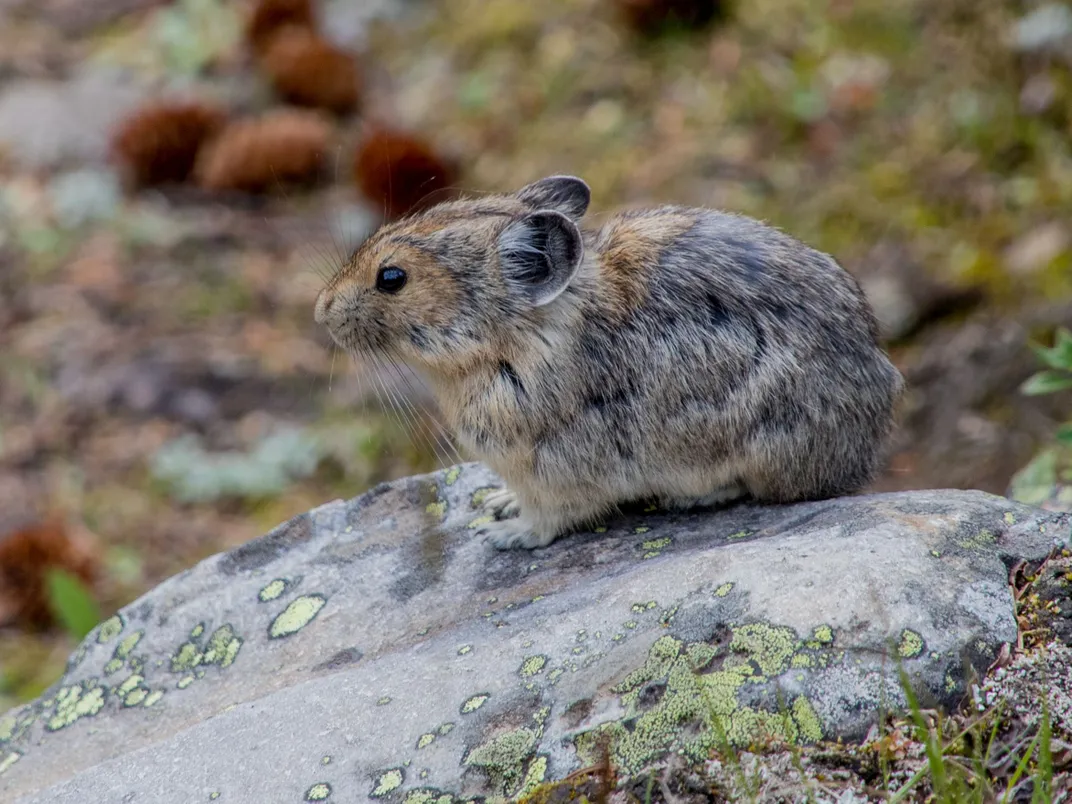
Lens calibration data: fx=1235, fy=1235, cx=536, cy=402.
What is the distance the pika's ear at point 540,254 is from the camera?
17.4 ft

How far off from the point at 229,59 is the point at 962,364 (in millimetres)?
10714

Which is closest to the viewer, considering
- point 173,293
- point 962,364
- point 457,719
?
point 457,719

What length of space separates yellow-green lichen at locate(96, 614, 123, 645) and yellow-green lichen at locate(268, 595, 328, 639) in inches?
35.9

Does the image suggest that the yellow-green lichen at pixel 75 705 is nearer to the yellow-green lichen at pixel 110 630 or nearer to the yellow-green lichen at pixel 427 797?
the yellow-green lichen at pixel 110 630

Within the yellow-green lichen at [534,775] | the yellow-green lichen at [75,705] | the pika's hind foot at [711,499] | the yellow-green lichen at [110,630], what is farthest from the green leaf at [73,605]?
the yellow-green lichen at [534,775]

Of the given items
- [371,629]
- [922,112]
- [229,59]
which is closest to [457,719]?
[371,629]

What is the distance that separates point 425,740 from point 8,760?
2371mm

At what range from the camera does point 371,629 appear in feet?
17.1

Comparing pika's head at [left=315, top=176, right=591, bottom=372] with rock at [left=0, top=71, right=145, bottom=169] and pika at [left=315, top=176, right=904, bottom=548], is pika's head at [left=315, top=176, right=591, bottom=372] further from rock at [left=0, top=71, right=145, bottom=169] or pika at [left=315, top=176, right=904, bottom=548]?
rock at [left=0, top=71, right=145, bottom=169]

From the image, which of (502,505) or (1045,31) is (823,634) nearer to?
(502,505)

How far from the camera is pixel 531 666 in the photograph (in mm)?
4242

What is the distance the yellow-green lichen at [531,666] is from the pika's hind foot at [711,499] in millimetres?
1509

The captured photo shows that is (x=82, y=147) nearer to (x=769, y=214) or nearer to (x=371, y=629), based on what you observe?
(x=769, y=214)

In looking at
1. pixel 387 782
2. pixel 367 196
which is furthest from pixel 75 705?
pixel 367 196
